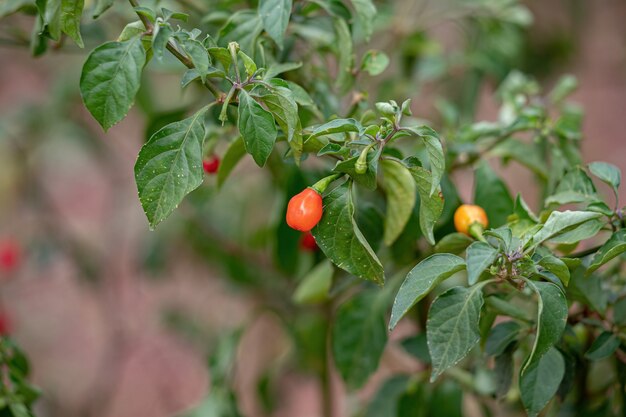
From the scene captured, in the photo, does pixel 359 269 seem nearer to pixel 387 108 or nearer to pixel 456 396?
pixel 387 108

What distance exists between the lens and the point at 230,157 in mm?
884

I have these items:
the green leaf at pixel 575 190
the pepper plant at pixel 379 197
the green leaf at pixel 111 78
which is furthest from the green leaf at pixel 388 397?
the green leaf at pixel 111 78

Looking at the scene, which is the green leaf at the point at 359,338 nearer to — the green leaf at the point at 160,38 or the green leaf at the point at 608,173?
the green leaf at the point at 608,173

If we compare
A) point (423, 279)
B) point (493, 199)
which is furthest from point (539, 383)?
point (493, 199)

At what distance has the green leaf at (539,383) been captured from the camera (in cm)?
80

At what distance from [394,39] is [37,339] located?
6.15 ft

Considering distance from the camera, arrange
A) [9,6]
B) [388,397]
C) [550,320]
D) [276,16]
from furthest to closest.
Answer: [388,397], [9,6], [276,16], [550,320]

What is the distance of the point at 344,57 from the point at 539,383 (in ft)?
1.46

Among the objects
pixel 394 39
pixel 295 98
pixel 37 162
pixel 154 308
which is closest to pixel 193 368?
pixel 154 308

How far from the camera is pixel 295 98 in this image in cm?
80

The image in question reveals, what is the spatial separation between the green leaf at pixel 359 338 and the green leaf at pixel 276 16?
1.50 feet

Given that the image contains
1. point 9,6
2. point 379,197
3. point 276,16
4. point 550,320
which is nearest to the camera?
point 550,320

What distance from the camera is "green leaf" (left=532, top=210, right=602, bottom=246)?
0.78 metres

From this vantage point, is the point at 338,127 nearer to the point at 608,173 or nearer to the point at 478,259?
the point at 478,259
